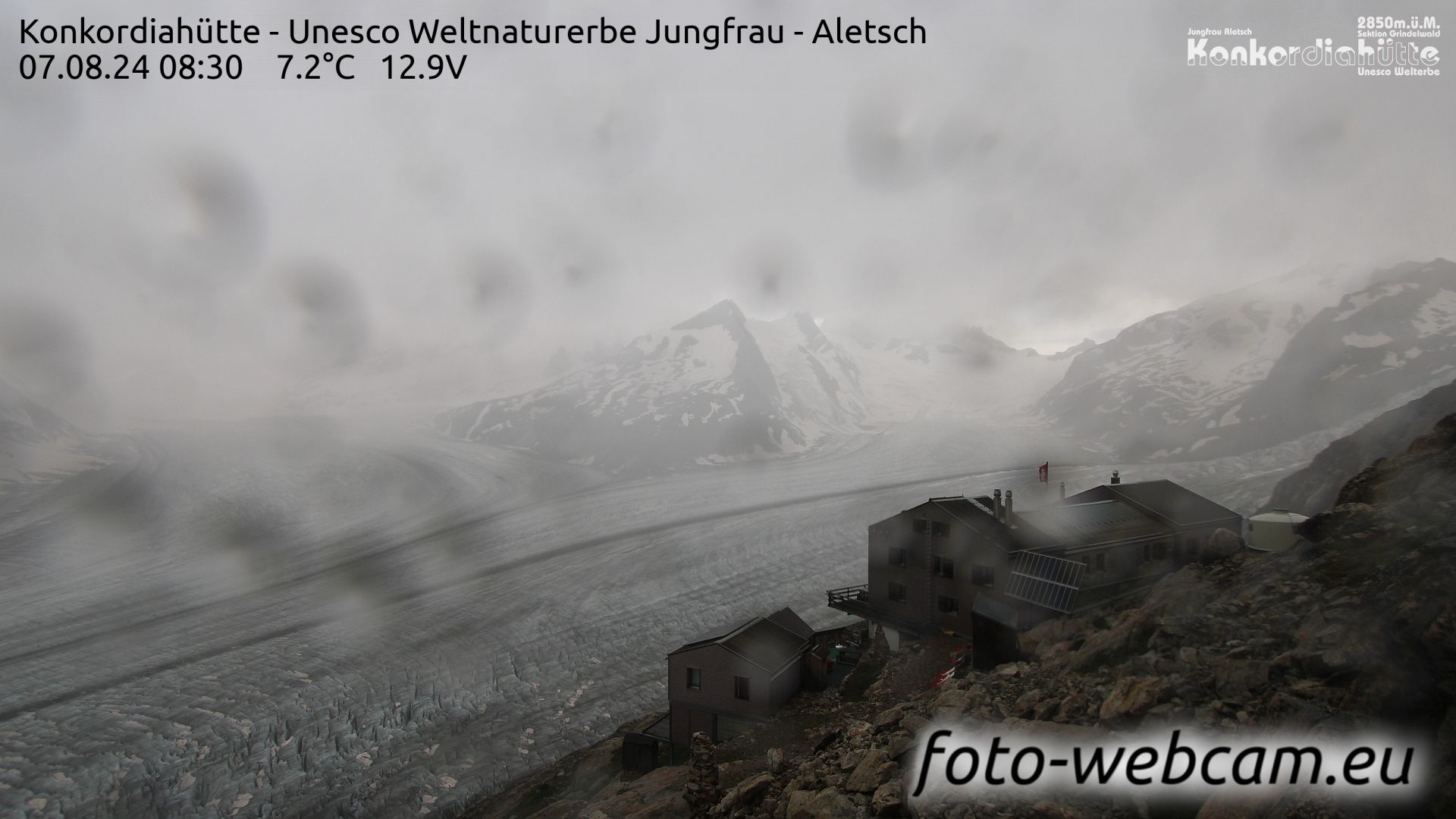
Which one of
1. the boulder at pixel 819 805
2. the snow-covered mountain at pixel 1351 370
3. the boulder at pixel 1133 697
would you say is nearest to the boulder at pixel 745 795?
the boulder at pixel 819 805

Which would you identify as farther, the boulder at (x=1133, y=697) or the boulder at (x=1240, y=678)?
the boulder at (x=1133, y=697)

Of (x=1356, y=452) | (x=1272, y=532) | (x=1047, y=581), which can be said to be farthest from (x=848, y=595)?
(x=1356, y=452)

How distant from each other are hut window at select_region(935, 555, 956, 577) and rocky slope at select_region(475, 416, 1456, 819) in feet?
32.2

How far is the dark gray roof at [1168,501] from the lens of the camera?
2839 centimetres

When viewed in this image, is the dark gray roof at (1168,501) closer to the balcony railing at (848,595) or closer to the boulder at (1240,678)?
the balcony railing at (848,595)

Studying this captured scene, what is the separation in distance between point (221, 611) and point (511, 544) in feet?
80.0

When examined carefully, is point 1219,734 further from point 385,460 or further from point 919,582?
point 385,460

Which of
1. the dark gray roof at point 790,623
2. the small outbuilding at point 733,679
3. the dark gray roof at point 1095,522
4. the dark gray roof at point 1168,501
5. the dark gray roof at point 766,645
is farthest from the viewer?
the dark gray roof at point 1168,501

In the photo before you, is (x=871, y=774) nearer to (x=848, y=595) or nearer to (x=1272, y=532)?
(x=848, y=595)

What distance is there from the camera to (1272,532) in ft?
84.6

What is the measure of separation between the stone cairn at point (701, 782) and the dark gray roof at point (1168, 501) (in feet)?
79.9

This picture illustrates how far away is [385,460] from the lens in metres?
109

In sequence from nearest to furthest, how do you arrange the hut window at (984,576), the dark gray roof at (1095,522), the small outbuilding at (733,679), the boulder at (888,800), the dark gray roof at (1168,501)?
the boulder at (888,800), the small outbuilding at (733,679), the dark gray roof at (1095,522), the hut window at (984,576), the dark gray roof at (1168,501)

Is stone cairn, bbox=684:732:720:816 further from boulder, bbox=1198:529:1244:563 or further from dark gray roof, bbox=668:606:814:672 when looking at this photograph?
boulder, bbox=1198:529:1244:563
